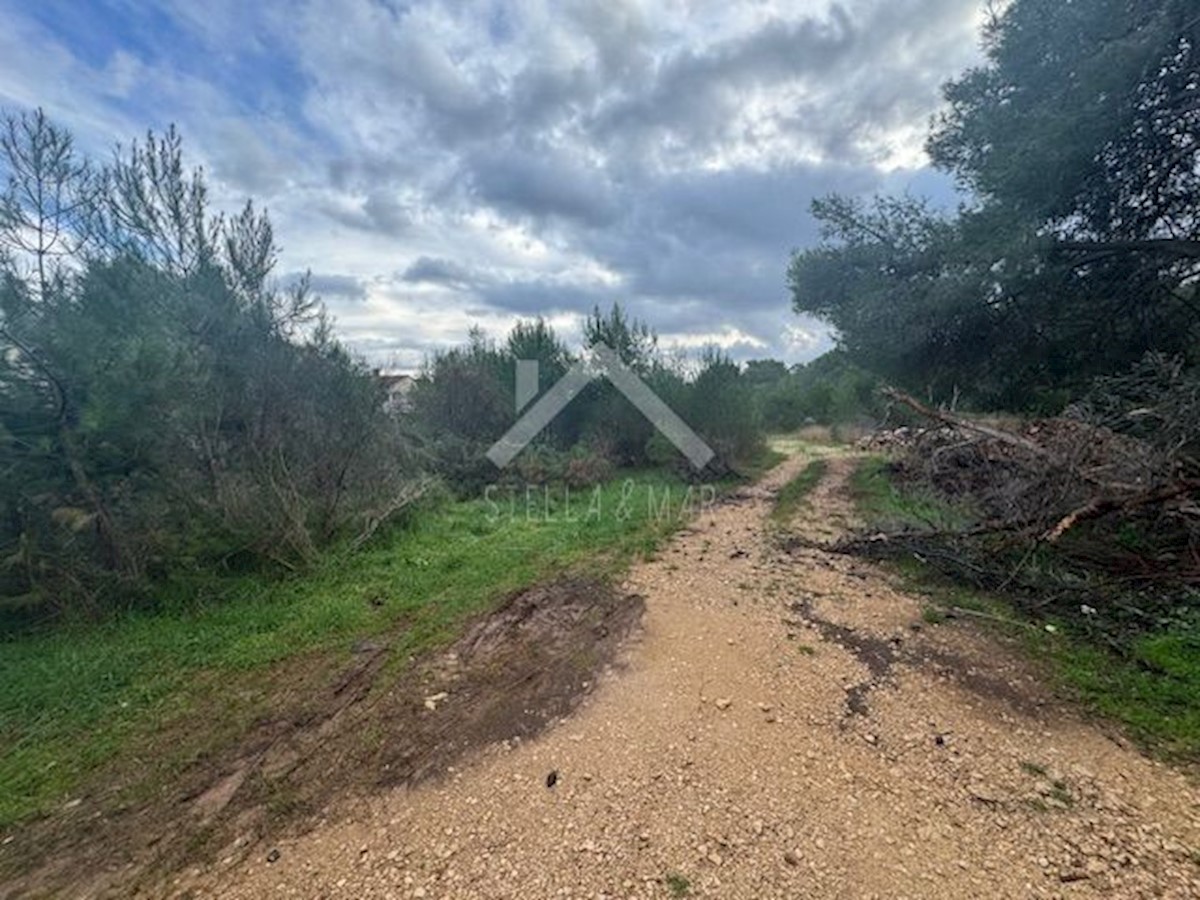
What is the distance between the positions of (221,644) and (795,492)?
9.54 meters

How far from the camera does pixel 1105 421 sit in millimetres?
5074

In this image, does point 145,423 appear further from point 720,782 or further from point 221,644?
point 720,782

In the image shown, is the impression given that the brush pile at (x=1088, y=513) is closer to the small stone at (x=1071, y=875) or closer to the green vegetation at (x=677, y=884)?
the small stone at (x=1071, y=875)

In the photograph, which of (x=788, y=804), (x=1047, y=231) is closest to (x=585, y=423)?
(x=1047, y=231)

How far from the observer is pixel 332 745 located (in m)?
3.06

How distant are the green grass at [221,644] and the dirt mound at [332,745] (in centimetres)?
22

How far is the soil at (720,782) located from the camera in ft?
6.86

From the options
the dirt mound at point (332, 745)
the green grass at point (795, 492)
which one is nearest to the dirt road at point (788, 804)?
the dirt mound at point (332, 745)

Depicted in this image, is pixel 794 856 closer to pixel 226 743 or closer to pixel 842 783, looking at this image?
pixel 842 783

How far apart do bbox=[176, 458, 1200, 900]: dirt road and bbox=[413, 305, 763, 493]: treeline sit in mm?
8819

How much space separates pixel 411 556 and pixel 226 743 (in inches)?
143

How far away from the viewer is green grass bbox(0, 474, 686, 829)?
3170mm

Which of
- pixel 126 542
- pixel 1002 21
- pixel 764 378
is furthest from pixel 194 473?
pixel 764 378

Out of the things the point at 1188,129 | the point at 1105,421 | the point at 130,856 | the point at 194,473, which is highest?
the point at 1188,129
